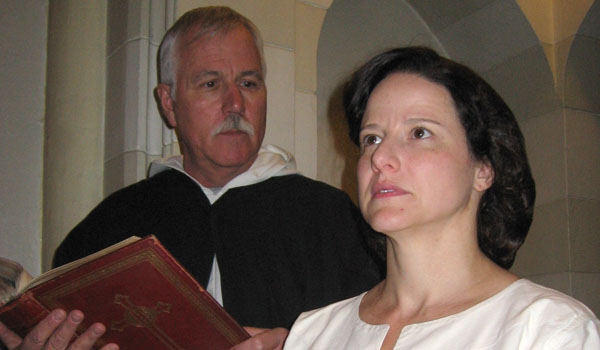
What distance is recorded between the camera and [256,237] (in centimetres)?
302

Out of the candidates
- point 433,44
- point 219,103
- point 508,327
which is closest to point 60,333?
point 508,327

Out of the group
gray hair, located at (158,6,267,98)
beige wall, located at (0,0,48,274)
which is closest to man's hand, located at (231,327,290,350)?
gray hair, located at (158,6,267,98)

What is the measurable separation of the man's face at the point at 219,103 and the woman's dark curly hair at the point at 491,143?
1.14 meters

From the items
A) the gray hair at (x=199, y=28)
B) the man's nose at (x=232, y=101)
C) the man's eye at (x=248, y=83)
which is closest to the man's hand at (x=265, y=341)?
the man's nose at (x=232, y=101)

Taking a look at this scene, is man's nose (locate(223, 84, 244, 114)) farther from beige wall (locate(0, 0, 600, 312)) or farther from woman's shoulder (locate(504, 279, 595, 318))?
woman's shoulder (locate(504, 279, 595, 318))

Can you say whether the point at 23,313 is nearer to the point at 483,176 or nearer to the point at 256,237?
the point at 256,237

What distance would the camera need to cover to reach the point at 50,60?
12.6ft

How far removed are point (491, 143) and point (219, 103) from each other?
1507mm

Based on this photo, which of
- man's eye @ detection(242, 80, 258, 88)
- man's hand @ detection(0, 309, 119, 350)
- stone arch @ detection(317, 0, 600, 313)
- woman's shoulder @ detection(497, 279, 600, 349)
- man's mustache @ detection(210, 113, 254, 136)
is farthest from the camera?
stone arch @ detection(317, 0, 600, 313)

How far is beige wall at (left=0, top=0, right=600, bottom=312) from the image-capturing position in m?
3.64

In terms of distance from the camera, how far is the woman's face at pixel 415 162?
1758 millimetres

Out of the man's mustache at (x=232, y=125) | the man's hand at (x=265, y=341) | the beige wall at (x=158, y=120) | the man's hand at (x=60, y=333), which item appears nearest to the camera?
the man's hand at (x=60, y=333)

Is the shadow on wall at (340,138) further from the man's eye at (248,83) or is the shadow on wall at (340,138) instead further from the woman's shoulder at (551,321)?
the woman's shoulder at (551,321)

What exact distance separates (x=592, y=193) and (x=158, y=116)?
2.72 meters
